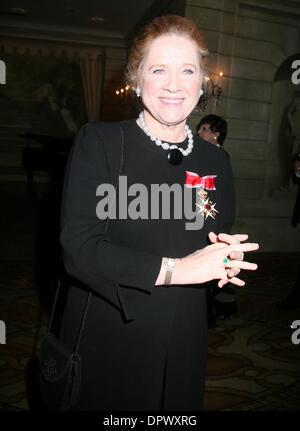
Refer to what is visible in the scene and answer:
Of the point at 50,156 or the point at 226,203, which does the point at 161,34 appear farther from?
the point at 50,156

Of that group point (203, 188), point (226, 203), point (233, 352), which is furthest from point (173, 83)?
point (233, 352)

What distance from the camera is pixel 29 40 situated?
15219 mm

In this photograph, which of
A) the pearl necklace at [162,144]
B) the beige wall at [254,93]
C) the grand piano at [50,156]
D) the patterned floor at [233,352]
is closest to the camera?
the pearl necklace at [162,144]

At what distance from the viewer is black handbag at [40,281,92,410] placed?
4.82 feet

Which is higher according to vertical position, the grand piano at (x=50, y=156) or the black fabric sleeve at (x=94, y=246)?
the grand piano at (x=50, y=156)

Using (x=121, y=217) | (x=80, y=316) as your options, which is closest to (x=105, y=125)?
(x=121, y=217)

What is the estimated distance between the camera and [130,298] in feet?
4.76

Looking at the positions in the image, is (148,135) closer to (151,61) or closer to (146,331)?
(151,61)

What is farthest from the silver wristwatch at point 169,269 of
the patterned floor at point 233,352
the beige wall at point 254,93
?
the beige wall at point 254,93

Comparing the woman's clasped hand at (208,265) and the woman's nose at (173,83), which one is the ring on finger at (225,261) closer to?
the woman's clasped hand at (208,265)

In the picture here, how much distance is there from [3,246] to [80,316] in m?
6.09

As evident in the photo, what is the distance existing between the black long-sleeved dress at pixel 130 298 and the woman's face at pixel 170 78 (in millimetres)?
115

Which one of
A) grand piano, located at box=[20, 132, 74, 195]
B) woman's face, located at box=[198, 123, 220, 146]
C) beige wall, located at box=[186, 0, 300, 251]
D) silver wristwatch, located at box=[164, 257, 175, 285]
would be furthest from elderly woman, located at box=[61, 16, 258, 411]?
grand piano, located at box=[20, 132, 74, 195]

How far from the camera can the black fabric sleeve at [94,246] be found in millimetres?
1355
